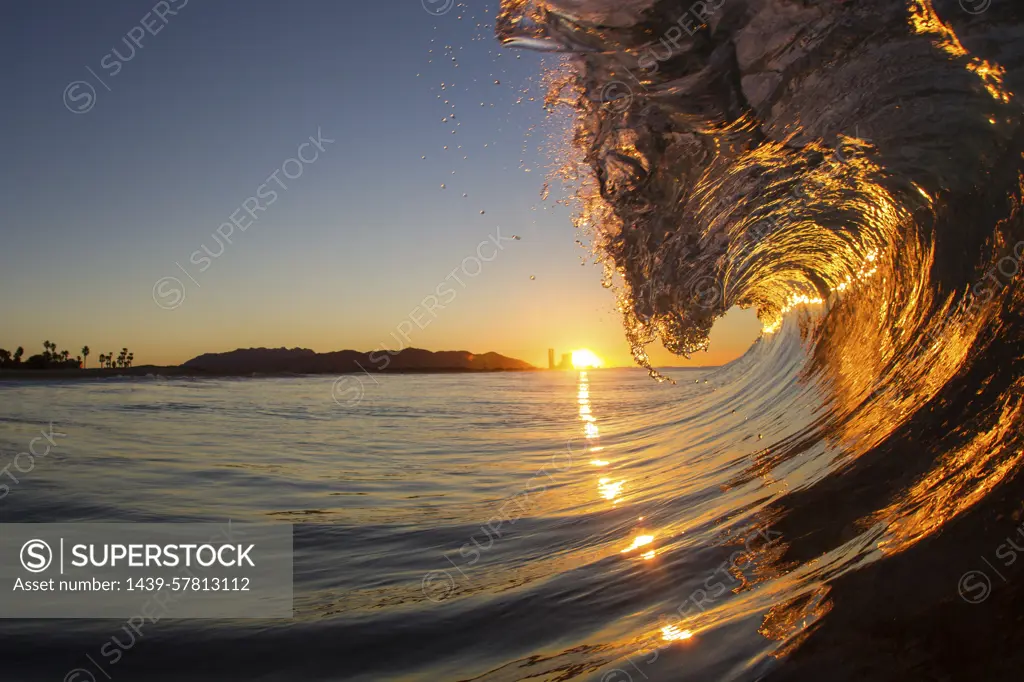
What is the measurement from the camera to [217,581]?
9.08 feet

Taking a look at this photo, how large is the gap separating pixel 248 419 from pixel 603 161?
7767 millimetres

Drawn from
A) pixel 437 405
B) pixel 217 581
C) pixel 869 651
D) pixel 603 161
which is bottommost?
pixel 869 651

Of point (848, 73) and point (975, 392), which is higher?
point (848, 73)

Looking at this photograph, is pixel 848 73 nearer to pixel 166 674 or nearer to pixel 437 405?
→ pixel 166 674

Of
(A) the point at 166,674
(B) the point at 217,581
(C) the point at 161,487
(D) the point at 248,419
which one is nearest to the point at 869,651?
(A) the point at 166,674

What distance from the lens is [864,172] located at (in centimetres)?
418

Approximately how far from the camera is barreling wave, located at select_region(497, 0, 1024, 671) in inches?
98.0
